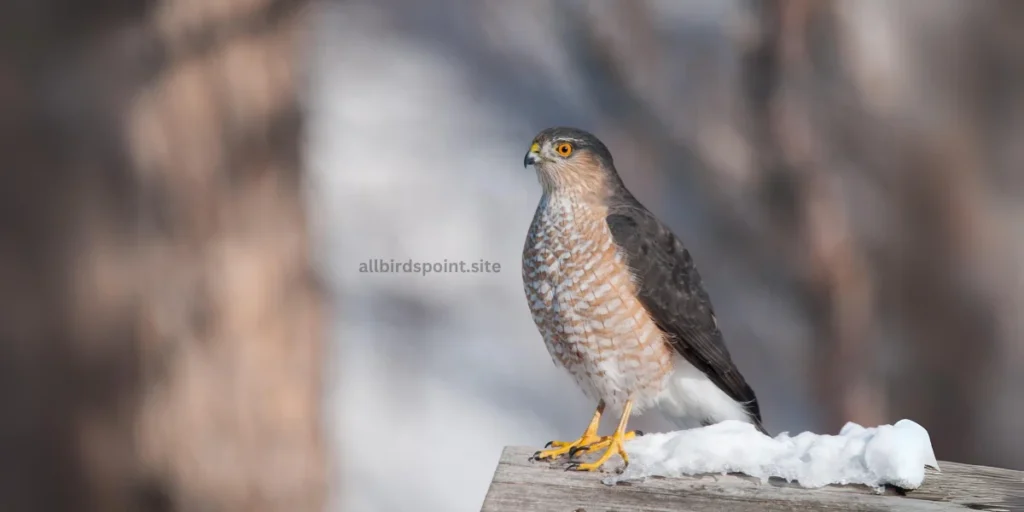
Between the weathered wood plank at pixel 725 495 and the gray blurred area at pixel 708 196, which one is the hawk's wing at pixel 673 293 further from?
the gray blurred area at pixel 708 196

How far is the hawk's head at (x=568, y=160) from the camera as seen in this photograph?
3.23m

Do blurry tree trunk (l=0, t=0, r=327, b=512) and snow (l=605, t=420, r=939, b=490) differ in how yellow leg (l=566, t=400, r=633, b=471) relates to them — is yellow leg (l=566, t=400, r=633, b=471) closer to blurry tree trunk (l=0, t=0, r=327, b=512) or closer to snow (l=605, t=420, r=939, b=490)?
snow (l=605, t=420, r=939, b=490)

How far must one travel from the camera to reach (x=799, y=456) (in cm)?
279

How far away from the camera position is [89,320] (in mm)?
4027

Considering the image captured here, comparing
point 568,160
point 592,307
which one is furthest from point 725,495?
point 568,160

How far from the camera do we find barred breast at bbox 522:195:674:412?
305 cm

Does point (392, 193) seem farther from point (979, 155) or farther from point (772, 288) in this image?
point (979, 155)

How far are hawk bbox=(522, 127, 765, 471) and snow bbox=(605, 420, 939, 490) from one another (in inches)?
6.3

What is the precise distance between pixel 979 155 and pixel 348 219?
17.5 ft

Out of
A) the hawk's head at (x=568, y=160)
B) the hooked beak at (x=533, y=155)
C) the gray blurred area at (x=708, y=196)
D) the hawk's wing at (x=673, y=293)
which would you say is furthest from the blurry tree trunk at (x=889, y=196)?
the hooked beak at (x=533, y=155)

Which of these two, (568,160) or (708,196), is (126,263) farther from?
(708,196)

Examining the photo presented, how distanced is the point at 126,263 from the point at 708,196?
5.20 meters

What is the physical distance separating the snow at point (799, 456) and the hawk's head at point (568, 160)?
980mm

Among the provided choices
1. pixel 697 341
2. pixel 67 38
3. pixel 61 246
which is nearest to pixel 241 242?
pixel 61 246
